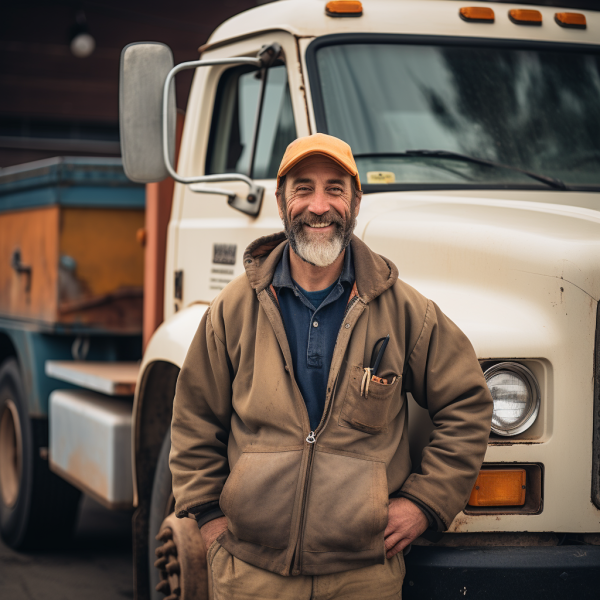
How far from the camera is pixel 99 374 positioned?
470cm

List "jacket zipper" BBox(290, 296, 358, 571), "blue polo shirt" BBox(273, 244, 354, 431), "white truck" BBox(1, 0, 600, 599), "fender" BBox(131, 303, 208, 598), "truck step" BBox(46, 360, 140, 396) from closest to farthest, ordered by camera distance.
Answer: "jacket zipper" BBox(290, 296, 358, 571)
"blue polo shirt" BBox(273, 244, 354, 431)
"white truck" BBox(1, 0, 600, 599)
"fender" BBox(131, 303, 208, 598)
"truck step" BBox(46, 360, 140, 396)

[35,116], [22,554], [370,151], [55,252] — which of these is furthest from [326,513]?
[35,116]

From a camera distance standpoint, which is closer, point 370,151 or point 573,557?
point 573,557

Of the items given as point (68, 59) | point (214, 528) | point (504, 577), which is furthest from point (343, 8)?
point (68, 59)

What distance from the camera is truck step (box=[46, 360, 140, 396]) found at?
4.41 m

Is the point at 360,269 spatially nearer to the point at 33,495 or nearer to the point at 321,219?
the point at 321,219

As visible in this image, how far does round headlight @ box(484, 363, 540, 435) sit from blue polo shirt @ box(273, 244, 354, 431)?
1.60 feet

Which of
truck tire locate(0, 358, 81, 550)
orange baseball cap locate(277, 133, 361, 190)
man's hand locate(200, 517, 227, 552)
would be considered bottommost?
truck tire locate(0, 358, 81, 550)

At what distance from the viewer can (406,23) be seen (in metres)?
3.64

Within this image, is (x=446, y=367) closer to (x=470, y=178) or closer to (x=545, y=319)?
(x=545, y=319)

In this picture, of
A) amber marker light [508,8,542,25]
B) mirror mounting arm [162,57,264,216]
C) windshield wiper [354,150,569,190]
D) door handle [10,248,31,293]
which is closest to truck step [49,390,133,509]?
door handle [10,248,31,293]

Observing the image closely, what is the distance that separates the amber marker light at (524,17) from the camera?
3.79 metres

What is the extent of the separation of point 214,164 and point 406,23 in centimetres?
104

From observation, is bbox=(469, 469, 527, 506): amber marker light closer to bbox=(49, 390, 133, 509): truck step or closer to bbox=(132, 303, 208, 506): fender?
bbox=(132, 303, 208, 506): fender
